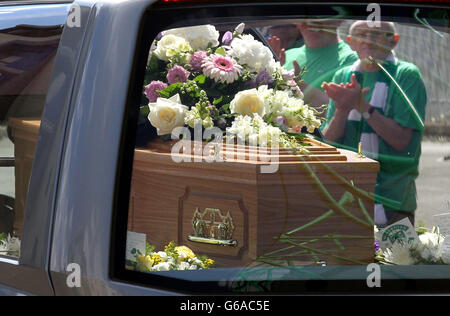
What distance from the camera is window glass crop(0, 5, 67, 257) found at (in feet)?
6.22

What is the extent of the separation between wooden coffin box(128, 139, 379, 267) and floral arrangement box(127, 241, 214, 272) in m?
0.02

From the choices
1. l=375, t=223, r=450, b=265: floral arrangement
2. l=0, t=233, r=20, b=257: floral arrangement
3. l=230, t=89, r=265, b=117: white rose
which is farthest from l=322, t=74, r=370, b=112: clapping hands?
l=0, t=233, r=20, b=257: floral arrangement

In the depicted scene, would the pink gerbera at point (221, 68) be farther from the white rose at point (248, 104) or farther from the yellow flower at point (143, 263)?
the yellow flower at point (143, 263)

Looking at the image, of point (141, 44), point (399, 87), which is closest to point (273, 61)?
point (399, 87)

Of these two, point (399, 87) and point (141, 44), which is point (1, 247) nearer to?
point (141, 44)

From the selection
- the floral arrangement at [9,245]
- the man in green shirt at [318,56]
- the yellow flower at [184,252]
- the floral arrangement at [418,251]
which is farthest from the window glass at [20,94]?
the floral arrangement at [418,251]

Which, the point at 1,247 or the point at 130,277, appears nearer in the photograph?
the point at 130,277

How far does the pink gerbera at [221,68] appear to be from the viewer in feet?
7.47

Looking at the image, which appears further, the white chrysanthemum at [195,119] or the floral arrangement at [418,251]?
the white chrysanthemum at [195,119]

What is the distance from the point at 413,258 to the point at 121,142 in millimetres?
797

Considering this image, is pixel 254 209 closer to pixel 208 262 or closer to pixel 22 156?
pixel 208 262

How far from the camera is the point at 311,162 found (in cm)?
188

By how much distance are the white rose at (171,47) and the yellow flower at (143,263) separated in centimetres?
81

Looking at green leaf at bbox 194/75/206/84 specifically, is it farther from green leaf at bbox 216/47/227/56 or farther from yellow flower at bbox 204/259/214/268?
yellow flower at bbox 204/259/214/268
